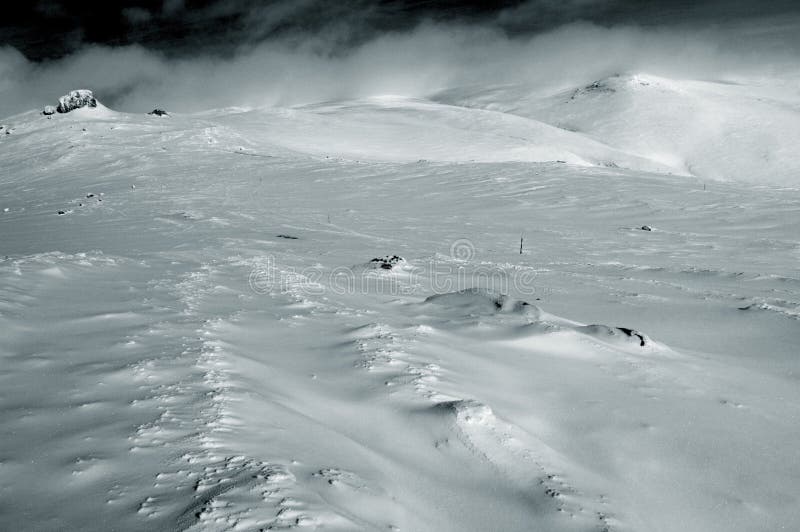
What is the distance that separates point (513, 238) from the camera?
12.6 meters

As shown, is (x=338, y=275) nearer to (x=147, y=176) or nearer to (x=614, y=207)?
(x=614, y=207)

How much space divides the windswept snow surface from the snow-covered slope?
70.0m

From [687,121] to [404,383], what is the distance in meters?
114

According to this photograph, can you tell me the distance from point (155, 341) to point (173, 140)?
3269cm

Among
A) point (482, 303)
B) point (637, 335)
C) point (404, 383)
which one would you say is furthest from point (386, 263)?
point (404, 383)

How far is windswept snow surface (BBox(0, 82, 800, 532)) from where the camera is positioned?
98.1 inches

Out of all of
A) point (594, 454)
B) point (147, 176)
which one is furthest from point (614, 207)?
point (147, 176)

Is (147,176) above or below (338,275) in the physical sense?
above

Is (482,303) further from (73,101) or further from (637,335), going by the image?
(73,101)

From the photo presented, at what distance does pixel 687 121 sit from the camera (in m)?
101

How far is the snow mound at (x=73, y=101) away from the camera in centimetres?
4578

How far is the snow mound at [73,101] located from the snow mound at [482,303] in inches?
1960

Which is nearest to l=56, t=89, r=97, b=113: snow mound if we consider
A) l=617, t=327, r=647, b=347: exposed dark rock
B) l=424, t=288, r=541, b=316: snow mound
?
l=424, t=288, r=541, b=316: snow mound

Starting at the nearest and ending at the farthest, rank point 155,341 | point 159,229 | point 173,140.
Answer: point 155,341
point 159,229
point 173,140
